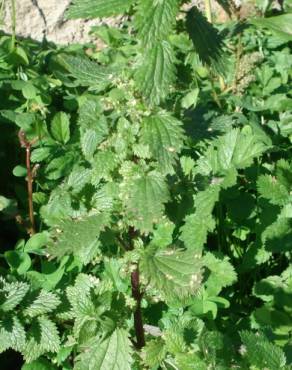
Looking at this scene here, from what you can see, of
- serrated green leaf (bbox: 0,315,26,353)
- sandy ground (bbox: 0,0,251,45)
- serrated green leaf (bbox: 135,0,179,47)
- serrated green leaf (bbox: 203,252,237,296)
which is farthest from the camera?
sandy ground (bbox: 0,0,251,45)

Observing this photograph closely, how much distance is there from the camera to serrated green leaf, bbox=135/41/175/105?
1.34 m

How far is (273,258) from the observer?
2.57m

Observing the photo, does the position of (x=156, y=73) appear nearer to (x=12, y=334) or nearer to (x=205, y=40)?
(x=205, y=40)

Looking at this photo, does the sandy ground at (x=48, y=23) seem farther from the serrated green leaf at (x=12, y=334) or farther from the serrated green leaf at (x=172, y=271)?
the serrated green leaf at (x=172, y=271)

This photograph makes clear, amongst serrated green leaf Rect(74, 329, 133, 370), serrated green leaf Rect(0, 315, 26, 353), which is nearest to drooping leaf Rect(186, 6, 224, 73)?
serrated green leaf Rect(74, 329, 133, 370)

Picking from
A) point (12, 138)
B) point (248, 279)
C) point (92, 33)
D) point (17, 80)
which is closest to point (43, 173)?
point (12, 138)

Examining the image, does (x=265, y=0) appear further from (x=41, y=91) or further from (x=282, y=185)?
(x=282, y=185)

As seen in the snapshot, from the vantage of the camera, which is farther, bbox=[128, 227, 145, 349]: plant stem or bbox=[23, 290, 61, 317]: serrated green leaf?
bbox=[23, 290, 61, 317]: serrated green leaf

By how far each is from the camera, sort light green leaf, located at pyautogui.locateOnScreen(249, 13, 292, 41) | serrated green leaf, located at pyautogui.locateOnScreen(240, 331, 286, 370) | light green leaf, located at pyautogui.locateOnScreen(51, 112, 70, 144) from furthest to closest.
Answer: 1. light green leaf, located at pyautogui.locateOnScreen(51, 112, 70, 144)
2. light green leaf, located at pyautogui.locateOnScreen(249, 13, 292, 41)
3. serrated green leaf, located at pyautogui.locateOnScreen(240, 331, 286, 370)

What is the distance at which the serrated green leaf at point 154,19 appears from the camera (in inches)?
50.8

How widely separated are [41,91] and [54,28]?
1.13 meters

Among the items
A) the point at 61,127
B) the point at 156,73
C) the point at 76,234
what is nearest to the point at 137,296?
the point at 76,234

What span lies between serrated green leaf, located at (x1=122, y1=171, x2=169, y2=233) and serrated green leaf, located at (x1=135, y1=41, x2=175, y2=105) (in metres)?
0.23

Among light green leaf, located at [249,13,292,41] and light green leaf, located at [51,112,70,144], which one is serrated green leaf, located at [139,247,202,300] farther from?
light green leaf, located at [51,112,70,144]
